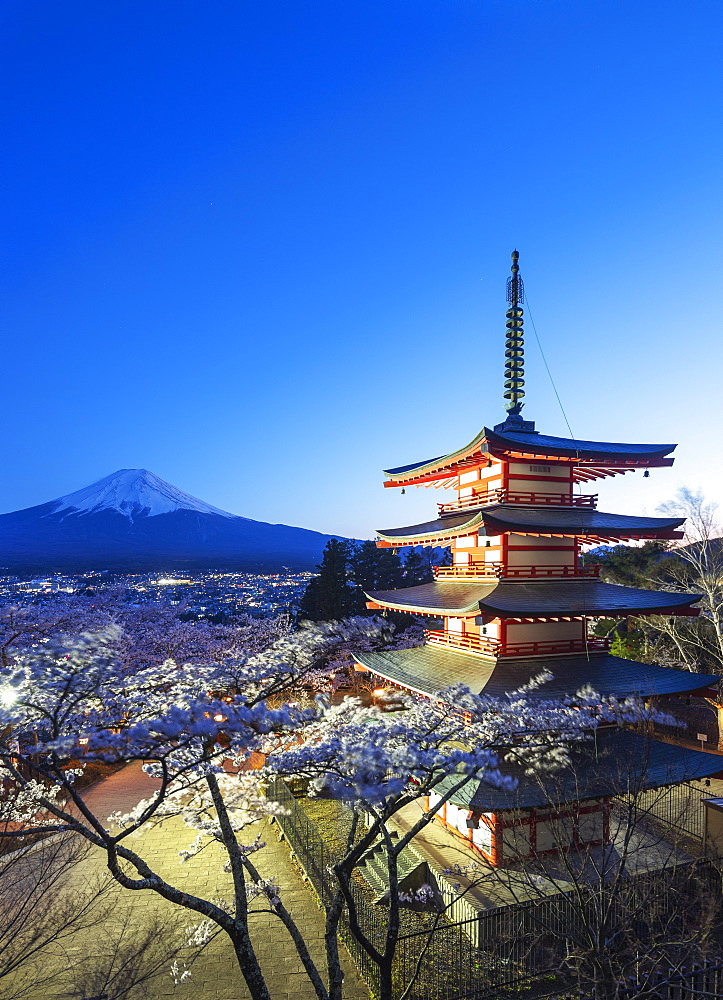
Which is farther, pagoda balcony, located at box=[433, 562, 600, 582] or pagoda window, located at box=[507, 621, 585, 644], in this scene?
pagoda balcony, located at box=[433, 562, 600, 582]

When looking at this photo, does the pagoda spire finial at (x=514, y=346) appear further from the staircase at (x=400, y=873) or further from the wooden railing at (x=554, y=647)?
the staircase at (x=400, y=873)

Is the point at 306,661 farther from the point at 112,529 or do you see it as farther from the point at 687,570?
the point at 112,529

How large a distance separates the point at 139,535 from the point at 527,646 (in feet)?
255

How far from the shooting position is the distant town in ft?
111

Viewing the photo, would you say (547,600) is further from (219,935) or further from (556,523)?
(219,935)

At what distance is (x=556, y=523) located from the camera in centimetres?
1322

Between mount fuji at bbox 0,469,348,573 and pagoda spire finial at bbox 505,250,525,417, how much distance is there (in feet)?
151

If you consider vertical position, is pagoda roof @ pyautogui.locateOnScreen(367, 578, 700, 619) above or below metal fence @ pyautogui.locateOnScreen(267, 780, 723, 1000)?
above

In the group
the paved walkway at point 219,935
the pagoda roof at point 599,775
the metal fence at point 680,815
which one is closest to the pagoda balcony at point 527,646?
the pagoda roof at point 599,775

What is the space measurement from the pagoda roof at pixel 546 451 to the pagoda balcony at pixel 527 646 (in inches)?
193

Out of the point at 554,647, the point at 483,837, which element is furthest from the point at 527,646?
the point at 483,837

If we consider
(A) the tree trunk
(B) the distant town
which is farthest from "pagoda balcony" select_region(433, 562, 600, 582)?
(B) the distant town

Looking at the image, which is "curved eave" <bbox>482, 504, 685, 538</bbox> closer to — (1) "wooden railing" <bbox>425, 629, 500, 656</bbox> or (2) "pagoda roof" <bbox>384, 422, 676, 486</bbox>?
(2) "pagoda roof" <bbox>384, 422, 676, 486</bbox>

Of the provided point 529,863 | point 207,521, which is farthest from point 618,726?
point 207,521
